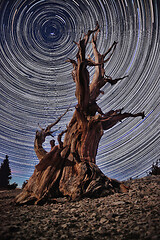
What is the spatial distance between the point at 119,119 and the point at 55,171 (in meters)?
4.13

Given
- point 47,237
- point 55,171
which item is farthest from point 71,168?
point 47,237

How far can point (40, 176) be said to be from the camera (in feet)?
17.2

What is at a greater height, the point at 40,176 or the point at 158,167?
the point at 40,176

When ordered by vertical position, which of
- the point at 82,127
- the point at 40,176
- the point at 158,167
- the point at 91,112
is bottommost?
the point at 158,167

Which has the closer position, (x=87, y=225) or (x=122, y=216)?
(x=87, y=225)

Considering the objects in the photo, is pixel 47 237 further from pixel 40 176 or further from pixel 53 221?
pixel 40 176

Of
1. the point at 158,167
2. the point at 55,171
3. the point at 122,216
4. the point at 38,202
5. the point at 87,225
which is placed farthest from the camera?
the point at 158,167

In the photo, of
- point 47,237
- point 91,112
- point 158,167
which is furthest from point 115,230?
point 158,167

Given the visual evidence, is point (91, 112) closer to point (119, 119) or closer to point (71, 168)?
point (119, 119)

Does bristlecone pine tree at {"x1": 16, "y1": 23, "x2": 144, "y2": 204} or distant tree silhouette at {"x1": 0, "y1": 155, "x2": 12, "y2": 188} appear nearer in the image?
bristlecone pine tree at {"x1": 16, "y1": 23, "x2": 144, "y2": 204}

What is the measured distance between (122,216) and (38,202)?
9.97ft

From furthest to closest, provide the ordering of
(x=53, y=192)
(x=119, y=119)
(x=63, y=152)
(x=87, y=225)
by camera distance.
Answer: (x=119, y=119) → (x=63, y=152) → (x=53, y=192) → (x=87, y=225)

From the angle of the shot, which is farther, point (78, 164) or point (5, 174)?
point (5, 174)

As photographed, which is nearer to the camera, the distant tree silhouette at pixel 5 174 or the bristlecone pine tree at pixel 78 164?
the bristlecone pine tree at pixel 78 164
